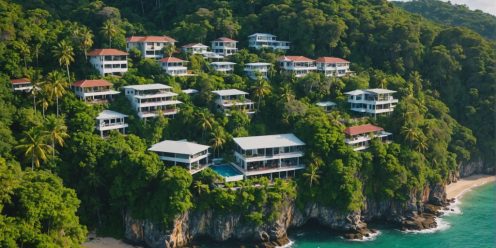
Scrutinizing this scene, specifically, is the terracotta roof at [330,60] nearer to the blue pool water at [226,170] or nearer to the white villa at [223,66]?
the white villa at [223,66]

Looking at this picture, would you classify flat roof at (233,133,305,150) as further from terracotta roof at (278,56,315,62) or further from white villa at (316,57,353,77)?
white villa at (316,57,353,77)

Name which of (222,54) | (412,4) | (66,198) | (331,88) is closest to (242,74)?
(222,54)

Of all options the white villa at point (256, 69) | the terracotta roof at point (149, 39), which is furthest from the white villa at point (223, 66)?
the terracotta roof at point (149, 39)

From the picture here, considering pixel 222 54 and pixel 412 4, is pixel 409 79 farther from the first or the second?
pixel 412 4

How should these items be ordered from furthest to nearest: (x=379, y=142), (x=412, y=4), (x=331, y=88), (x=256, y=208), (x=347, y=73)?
(x=412, y=4) < (x=347, y=73) < (x=331, y=88) < (x=379, y=142) < (x=256, y=208)

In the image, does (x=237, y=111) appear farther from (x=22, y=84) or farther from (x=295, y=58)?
(x=22, y=84)

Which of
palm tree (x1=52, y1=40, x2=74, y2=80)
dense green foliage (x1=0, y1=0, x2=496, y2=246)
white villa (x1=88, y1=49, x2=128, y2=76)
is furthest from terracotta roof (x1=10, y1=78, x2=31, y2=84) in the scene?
white villa (x1=88, y1=49, x2=128, y2=76)

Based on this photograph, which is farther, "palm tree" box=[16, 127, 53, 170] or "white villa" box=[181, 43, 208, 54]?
"white villa" box=[181, 43, 208, 54]
